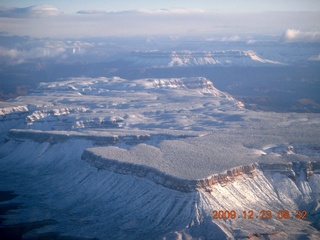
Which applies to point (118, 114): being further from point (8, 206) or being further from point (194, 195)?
point (194, 195)

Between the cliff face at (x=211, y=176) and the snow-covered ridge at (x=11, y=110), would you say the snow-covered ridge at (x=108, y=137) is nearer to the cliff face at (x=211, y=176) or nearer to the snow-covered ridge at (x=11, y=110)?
the cliff face at (x=211, y=176)

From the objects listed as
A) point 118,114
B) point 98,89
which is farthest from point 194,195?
point 98,89

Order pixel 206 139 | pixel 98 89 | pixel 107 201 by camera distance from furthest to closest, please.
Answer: pixel 98 89 → pixel 206 139 → pixel 107 201

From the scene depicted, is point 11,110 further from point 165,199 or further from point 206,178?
point 206,178

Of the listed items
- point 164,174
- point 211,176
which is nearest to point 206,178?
point 211,176
